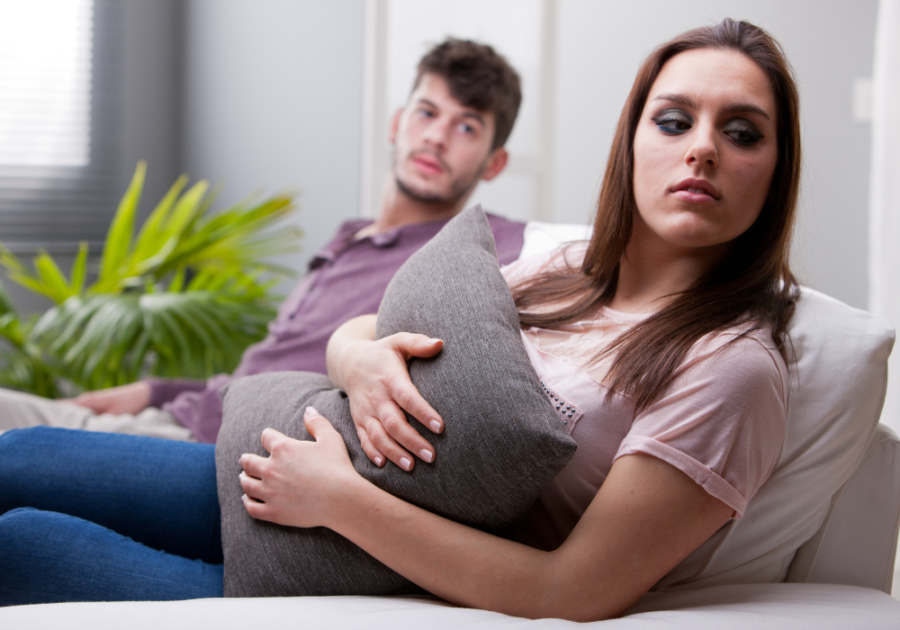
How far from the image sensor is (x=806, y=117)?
224cm

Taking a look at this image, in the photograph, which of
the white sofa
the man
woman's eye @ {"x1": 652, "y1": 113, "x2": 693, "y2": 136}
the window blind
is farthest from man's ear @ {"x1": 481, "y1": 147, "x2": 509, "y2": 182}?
the window blind

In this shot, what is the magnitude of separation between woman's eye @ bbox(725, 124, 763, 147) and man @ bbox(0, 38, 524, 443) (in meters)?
0.67

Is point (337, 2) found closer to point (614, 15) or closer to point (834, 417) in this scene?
point (614, 15)

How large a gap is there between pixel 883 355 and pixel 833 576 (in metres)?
0.28

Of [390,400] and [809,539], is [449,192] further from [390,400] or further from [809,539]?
[809,539]

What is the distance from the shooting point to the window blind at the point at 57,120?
3.03 metres

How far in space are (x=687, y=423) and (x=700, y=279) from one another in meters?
0.27

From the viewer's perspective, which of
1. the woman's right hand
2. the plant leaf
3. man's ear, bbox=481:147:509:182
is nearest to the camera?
the woman's right hand

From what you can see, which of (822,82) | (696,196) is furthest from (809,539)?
(822,82)

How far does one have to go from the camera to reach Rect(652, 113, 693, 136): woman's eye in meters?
0.91

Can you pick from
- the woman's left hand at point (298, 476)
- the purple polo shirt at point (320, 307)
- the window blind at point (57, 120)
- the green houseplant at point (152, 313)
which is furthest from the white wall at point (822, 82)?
the window blind at point (57, 120)

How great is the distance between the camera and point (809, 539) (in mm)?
899

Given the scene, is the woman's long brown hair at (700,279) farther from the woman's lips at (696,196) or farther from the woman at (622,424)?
the woman's lips at (696,196)

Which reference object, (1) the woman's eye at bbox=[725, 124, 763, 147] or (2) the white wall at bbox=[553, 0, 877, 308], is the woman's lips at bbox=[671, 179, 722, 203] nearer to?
(1) the woman's eye at bbox=[725, 124, 763, 147]
